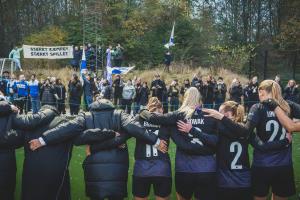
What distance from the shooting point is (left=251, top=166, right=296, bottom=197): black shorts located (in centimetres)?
723

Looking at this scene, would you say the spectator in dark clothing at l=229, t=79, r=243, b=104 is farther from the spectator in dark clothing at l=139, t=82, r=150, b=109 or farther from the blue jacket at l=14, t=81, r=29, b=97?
the blue jacket at l=14, t=81, r=29, b=97

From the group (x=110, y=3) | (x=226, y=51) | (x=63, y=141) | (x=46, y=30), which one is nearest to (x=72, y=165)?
(x=63, y=141)

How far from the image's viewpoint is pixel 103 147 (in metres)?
6.83

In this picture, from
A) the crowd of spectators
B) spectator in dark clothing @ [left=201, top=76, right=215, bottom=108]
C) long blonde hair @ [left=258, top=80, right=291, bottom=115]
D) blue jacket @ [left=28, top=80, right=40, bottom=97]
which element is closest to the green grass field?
long blonde hair @ [left=258, top=80, right=291, bottom=115]

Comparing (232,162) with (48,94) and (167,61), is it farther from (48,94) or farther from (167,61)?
(167,61)

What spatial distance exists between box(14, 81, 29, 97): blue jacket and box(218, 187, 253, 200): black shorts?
52.9ft

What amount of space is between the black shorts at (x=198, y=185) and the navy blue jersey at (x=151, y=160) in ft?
0.91

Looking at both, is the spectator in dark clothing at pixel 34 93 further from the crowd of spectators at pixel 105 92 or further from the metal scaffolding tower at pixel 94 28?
the metal scaffolding tower at pixel 94 28

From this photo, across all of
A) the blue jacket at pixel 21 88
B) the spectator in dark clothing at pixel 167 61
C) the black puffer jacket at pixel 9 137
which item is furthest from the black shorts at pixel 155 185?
the spectator in dark clothing at pixel 167 61

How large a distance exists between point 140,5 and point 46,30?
9.70 metres

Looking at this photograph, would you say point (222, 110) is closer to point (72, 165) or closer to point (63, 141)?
point (63, 141)

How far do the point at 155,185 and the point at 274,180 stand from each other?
5.91 feet

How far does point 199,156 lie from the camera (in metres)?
6.98

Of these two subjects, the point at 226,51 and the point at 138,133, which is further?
the point at 226,51
